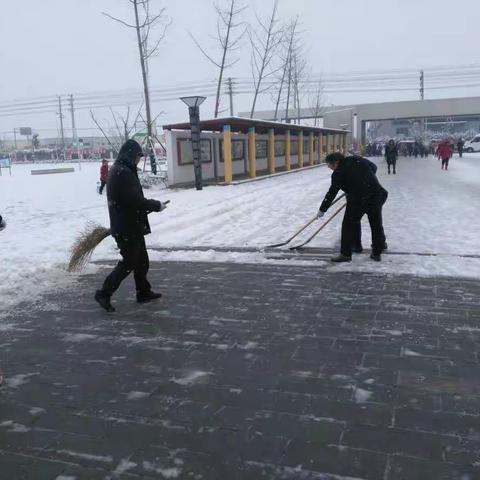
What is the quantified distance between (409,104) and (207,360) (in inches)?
2188

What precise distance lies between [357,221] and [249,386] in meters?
4.14

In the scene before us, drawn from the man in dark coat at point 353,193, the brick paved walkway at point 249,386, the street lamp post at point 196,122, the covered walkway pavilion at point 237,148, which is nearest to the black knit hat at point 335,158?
the man in dark coat at point 353,193

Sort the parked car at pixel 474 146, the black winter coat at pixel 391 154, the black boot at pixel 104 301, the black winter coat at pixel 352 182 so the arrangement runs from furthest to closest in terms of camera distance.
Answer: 1. the parked car at pixel 474 146
2. the black winter coat at pixel 391 154
3. the black winter coat at pixel 352 182
4. the black boot at pixel 104 301

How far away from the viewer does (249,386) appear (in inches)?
137

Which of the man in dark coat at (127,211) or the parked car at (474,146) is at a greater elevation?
the parked car at (474,146)

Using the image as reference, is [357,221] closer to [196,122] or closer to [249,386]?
[249,386]

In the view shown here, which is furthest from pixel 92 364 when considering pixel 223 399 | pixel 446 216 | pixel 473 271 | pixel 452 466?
pixel 446 216

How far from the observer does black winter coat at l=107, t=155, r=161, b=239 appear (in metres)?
4.95

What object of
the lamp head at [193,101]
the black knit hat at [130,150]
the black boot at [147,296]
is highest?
the lamp head at [193,101]

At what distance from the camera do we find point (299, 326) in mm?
4613

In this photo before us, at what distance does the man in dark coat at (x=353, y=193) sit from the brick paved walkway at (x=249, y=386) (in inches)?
53.9

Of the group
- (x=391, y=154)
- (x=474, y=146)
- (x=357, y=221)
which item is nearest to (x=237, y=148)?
(x=391, y=154)

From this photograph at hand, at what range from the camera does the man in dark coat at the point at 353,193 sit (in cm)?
692

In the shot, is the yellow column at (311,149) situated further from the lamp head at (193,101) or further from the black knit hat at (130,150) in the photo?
the black knit hat at (130,150)
